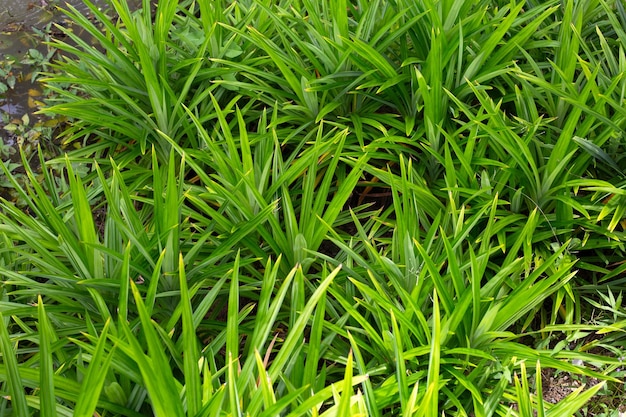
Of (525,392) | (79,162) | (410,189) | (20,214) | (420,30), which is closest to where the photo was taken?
(525,392)

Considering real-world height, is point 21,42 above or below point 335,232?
above

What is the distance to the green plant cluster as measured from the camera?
1.44 m

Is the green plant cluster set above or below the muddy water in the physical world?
below

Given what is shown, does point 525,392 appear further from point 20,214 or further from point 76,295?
point 20,214

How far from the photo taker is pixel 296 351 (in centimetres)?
152

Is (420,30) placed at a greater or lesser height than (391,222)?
greater

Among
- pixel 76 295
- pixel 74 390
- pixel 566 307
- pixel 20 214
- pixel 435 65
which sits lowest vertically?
pixel 566 307

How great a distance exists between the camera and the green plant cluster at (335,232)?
144 cm

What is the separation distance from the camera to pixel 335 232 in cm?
184

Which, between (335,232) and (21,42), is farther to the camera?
(21,42)

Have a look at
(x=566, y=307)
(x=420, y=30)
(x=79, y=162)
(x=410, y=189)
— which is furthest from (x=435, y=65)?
(x=79, y=162)

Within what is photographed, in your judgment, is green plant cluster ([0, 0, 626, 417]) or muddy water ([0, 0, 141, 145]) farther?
muddy water ([0, 0, 141, 145])

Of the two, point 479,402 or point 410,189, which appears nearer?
point 479,402

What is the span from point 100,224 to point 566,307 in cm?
197
